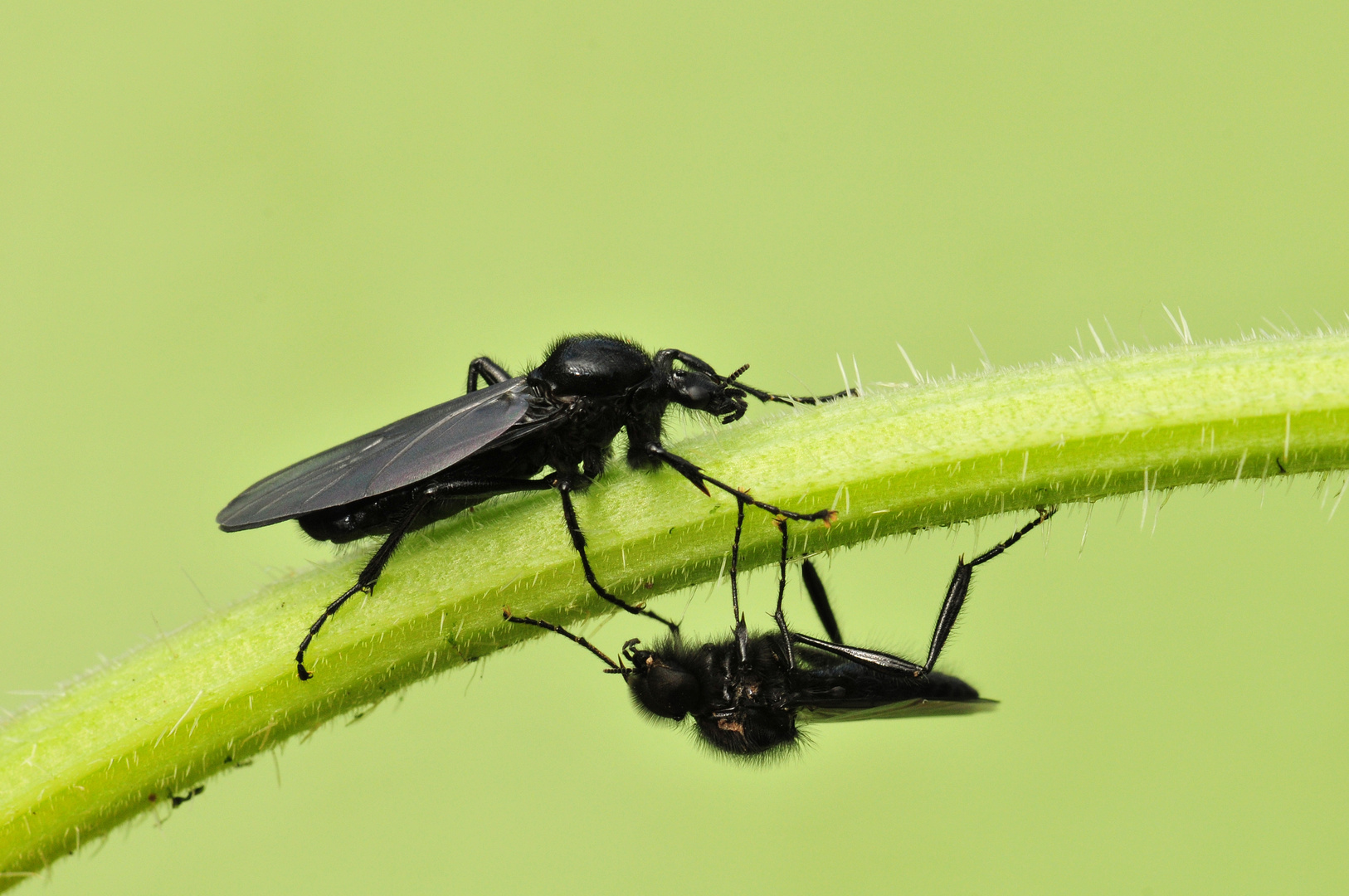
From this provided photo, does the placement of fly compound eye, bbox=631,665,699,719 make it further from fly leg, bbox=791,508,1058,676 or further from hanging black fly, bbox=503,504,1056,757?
fly leg, bbox=791,508,1058,676

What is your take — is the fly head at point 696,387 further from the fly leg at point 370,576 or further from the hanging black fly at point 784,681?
the fly leg at point 370,576

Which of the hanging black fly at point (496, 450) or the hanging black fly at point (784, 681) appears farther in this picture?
the hanging black fly at point (784, 681)

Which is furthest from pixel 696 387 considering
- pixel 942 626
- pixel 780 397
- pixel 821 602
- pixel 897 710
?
pixel 897 710

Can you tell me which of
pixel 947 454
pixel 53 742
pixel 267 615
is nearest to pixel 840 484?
pixel 947 454

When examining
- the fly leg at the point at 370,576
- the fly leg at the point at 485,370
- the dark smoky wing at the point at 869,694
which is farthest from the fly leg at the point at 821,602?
the fly leg at the point at 370,576

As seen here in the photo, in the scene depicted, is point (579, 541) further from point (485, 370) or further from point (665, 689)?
point (485, 370)

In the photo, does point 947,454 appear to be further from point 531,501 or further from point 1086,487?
point 531,501

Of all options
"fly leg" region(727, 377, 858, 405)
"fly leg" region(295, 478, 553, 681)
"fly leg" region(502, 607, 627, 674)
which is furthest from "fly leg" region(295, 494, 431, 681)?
"fly leg" region(727, 377, 858, 405)

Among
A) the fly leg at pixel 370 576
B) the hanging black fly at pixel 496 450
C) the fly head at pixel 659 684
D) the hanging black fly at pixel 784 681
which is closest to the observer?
the fly leg at pixel 370 576
